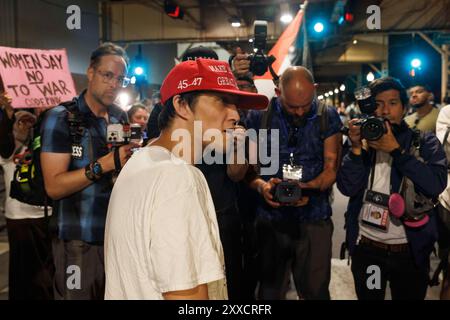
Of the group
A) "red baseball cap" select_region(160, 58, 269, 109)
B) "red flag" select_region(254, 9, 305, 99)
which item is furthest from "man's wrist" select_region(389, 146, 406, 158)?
"red flag" select_region(254, 9, 305, 99)

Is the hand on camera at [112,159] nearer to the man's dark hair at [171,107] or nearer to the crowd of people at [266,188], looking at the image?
the crowd of people at [266,188]

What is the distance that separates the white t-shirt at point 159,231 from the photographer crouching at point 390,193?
1723 mm

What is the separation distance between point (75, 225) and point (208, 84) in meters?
1.56

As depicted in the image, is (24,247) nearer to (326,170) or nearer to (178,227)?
(326,170)

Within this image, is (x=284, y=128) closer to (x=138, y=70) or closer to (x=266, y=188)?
(x=266, y=188)

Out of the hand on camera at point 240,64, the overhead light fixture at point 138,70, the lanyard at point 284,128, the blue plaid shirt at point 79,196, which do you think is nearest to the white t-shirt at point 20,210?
the blue plaid shirt at point 79,196

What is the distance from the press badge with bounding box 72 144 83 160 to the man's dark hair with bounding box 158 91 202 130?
130 centimetres

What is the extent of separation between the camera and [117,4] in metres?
12.3

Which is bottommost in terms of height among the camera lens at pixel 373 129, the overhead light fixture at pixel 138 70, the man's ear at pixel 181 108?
the camera lens at pixel 373 129

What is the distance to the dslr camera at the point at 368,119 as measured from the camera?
9.02 ft

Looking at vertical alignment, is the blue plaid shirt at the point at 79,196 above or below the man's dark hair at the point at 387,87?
below

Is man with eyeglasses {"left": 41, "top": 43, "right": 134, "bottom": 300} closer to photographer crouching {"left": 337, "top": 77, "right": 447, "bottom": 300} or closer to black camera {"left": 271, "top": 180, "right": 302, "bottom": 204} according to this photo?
black camera {"left": 271, "top": 180, "right": 302, "bottom": 204}

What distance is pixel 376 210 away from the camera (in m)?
2.91
